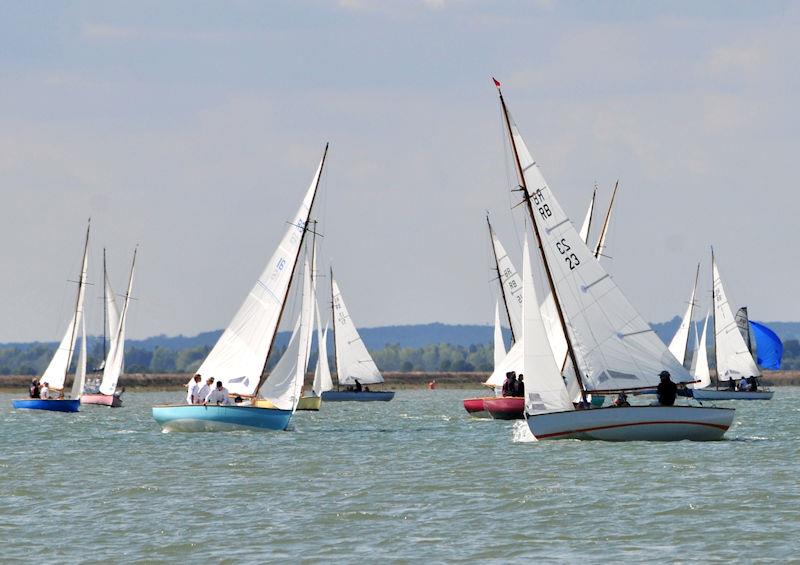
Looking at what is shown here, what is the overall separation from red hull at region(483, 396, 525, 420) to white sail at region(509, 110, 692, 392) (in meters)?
15.4

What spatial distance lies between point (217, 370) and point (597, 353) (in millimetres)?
12560

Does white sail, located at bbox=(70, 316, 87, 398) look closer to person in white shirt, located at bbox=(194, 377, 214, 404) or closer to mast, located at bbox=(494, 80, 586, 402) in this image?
person in white shirt, located at bbox=(194, 377, 214, 404)

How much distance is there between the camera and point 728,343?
314ft

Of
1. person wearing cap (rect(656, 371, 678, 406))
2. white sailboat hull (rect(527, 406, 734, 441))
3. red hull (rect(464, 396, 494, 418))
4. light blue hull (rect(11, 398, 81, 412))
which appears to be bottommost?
white sailboat hull (rect(527, 406, 734, 441))

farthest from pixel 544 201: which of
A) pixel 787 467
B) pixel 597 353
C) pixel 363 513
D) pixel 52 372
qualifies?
pixel 52 372

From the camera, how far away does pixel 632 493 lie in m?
28.7

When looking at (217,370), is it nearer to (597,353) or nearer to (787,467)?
(597,353)

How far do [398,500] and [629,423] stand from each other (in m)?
11.5

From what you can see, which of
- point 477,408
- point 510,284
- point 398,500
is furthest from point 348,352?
point 398,500

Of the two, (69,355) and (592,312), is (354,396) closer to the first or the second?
(69,355)

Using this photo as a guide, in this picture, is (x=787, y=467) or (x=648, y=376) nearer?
(x=787, y=467)

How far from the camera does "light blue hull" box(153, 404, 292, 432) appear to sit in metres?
45.0

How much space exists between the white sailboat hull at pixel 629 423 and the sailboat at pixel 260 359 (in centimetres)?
993

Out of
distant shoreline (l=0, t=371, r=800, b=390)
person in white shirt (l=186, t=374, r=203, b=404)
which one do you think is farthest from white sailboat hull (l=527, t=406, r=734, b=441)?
distant shoreline (l=0, t=371, r=800, b=390)
